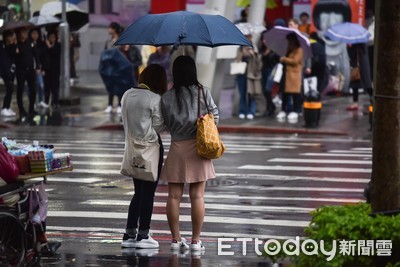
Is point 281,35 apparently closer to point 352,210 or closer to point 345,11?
point 345,11

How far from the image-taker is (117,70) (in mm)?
26672

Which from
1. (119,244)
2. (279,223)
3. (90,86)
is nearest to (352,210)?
(119,244)

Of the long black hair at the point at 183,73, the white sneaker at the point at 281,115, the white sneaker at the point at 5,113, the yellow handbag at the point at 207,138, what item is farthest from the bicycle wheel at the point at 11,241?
the white sneaker at the point at 5,113

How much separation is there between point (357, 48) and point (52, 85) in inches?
303

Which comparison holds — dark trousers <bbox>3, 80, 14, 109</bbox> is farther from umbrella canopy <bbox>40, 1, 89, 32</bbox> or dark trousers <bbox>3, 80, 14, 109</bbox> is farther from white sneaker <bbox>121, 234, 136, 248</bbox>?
white sneaker <bbox>121, 234, 136, 248</bbox>

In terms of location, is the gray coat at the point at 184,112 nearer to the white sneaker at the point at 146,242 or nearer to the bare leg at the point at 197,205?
the bare leg at the point at 197,205

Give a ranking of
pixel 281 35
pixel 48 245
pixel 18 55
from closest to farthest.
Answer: pixel 48 245 → pixel 281 35 → pixel 18 55

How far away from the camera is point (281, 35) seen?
2534 cm

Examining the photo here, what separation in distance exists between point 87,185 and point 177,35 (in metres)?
5.28

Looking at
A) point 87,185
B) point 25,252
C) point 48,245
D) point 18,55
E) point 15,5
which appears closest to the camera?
point 25,252

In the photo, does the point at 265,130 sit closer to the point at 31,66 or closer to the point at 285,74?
the point at 285,74

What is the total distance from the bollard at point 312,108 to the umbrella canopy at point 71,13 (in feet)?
29.5

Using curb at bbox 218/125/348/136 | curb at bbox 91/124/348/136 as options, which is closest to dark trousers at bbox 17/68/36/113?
curb at bbox 91/124/348/136

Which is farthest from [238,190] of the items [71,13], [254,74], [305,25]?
[305,25]
